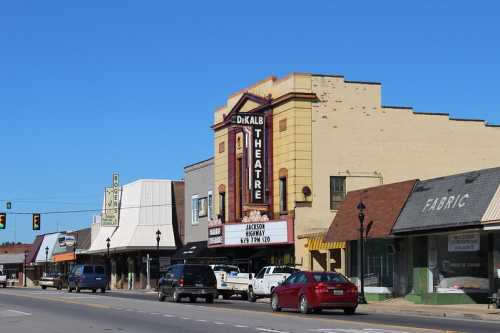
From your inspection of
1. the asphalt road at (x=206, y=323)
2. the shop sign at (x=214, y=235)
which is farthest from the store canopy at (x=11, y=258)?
the asphalt road at (x=206, y=323)

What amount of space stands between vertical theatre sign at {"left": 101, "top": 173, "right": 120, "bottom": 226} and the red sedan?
158 feet

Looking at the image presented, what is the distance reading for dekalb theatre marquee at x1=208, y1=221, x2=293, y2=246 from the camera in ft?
159

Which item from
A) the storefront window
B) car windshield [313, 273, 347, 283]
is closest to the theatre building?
the storefront window

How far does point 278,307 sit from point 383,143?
22.1m

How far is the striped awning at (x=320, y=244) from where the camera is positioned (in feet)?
143

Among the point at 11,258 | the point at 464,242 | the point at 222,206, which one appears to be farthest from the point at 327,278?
the point at 11,258

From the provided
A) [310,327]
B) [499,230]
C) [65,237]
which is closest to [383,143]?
[499,230]

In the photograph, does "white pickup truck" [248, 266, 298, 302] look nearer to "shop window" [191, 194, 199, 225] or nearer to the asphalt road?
the asphalt road

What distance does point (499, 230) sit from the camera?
3102 centimetres

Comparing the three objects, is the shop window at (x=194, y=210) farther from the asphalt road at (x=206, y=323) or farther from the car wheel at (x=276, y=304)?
the asphalt road at (x=206, y=323)

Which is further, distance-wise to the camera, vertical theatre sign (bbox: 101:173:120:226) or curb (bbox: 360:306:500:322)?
vertical theatre sign (bbox: 101:173:120:226)

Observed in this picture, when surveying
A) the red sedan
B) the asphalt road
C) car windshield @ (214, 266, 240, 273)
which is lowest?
the asphalt road

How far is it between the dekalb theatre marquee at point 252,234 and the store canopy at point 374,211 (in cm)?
522

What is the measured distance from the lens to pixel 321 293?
91.2ft
